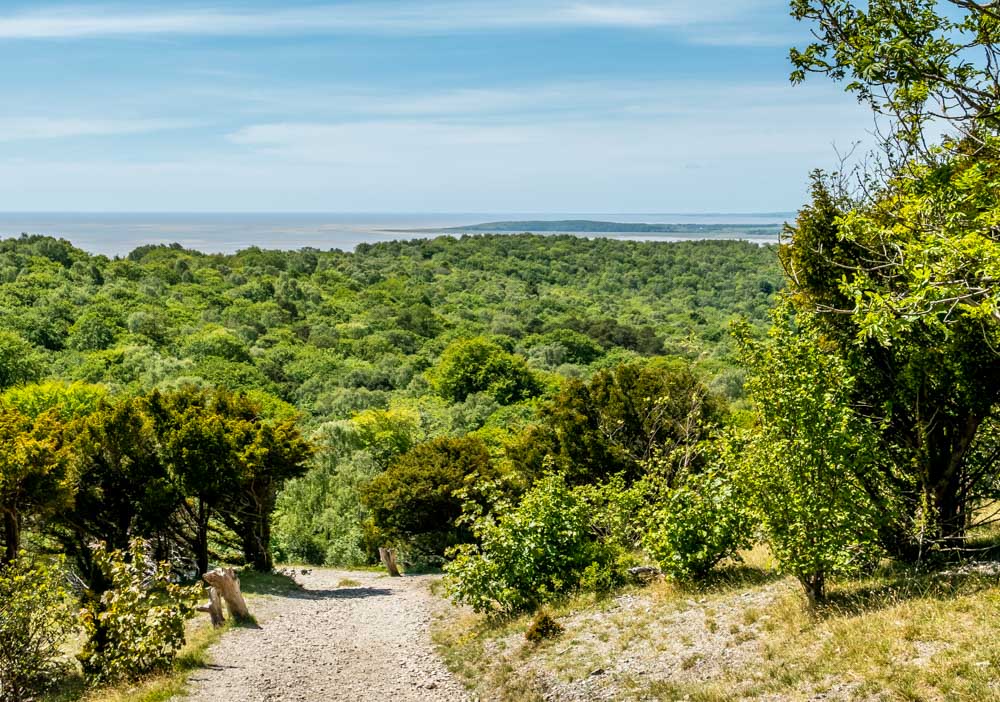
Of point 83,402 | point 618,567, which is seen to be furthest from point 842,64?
point 83,402

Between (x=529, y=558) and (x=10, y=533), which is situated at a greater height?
(x=529, y=558)

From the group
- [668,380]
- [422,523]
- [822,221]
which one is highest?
[822,221]

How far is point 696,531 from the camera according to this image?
1199 centimetres

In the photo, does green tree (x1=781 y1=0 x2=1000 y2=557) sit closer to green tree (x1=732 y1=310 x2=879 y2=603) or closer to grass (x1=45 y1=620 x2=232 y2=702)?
green tree (x1=732 y1=310 x2=879 y2=603)

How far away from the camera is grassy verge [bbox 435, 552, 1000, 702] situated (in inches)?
278

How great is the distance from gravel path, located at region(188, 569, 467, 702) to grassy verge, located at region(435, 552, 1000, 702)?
820 mm

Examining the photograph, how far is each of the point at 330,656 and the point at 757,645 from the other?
7.52m

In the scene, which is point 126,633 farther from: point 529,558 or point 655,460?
point 655,460

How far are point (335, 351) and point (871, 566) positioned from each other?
88.7 m

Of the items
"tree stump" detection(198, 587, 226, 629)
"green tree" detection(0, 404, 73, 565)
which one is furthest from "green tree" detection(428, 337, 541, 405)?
"tree stump" detection(198, 587, 226, 629)

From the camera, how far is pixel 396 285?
144500mm

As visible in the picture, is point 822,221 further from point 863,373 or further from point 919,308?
point 919,308

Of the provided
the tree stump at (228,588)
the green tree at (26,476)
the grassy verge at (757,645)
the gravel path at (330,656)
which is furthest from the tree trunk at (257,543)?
the grassy verge at (757,645)

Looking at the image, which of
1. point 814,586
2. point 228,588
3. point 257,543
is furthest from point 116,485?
point 814,586
